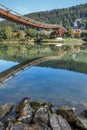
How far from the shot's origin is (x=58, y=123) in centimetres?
1251

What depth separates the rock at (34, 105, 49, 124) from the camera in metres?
12.8

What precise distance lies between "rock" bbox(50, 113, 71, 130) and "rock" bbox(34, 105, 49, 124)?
0.90 feet

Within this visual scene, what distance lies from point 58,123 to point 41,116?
2.81 feet

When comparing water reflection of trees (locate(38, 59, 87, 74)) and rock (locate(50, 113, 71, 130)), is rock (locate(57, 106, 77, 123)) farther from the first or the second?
water reflection of trees (locate(38, 59, 87, 74))

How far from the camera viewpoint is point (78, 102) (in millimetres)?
17688

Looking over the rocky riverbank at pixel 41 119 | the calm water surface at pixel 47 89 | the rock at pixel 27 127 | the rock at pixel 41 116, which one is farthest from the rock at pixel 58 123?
the calm water surface at pixel 47 89

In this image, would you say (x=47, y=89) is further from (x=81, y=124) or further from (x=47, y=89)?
(x=81, y=124)

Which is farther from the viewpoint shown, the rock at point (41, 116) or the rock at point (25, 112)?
the rock at point (25, 112)

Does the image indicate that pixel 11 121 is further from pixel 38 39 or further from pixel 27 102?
pixel 38 39

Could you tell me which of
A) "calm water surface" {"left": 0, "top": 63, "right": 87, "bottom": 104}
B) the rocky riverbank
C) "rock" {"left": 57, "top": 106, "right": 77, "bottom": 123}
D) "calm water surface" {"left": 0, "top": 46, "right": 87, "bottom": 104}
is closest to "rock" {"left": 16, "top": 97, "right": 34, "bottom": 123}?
the rocky riverbank

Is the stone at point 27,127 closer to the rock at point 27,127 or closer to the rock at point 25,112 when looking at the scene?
the rock at point 27,127

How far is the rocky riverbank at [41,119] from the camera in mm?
11981

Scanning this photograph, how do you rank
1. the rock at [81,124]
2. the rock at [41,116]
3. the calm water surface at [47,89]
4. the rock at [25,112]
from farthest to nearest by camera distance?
the calm water surface at [47,89]
the rock at [25,112]
the rock at [81,124]
the rock at [41,116]

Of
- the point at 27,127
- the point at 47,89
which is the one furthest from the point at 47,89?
the point at 27,127
